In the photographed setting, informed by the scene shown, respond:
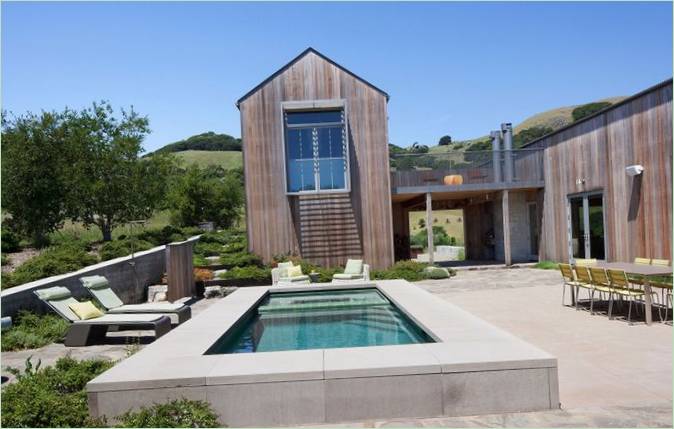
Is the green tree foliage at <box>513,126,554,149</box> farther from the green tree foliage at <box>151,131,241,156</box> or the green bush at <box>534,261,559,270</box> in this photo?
the green bush at <box>534,261,559,270</box>

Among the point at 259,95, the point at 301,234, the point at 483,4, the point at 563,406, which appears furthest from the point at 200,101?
the point at 563,406

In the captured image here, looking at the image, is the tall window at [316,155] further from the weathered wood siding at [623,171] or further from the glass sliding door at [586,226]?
the glass sliding door at [586,226]

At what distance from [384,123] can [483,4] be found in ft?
25.0

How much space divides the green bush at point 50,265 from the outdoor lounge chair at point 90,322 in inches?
165

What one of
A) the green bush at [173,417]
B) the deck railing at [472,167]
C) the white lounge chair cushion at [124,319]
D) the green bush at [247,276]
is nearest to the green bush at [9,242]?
the green bush at [247,276]

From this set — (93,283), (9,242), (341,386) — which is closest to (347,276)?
(93,283)

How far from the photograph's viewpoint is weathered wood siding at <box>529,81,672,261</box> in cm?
1162

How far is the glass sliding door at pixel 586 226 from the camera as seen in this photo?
583 inches

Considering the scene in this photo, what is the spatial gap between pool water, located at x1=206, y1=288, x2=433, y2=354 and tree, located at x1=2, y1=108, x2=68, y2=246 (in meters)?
14.6

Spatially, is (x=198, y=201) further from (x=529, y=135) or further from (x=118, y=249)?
(x=529, y=135)

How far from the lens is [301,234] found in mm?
16375

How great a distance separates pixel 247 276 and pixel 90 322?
22.0 feet

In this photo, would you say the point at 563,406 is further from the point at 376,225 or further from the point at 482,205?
the point at 482,205

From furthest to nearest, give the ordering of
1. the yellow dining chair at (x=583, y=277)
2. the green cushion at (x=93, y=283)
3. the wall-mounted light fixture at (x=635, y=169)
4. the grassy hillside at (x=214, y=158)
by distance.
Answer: the grassy hillside at (x=214, y=158) < the wall-mounted light fixture at (x=635, y=169) < the green cushion at (x=93, y=283) < the yellow dining chair at (x=583, y=277)
